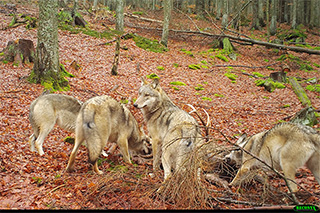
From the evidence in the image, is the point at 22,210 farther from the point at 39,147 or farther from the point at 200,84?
the point at 200,84

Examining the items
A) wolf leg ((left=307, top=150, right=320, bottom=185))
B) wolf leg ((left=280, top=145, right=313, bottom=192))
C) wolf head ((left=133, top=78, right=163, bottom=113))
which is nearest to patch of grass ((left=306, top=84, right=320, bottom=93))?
wolf leg ((left=307, top=150, right=320, bottom=185))

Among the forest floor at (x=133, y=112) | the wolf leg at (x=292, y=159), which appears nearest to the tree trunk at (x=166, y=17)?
the forest floor at (x=133, y=112)

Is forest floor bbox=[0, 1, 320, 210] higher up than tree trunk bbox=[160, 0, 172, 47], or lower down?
lower down

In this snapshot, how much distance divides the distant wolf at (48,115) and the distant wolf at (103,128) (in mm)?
1448

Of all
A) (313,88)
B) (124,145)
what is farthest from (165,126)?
(313,88)

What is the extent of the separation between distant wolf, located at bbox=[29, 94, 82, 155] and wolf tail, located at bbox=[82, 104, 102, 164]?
1688 mm

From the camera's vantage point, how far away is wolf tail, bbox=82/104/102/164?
16.2 feet

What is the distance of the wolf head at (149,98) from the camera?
620cm

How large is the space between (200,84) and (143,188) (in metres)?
11.1

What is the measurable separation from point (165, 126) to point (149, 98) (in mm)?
908

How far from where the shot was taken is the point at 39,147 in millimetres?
6043

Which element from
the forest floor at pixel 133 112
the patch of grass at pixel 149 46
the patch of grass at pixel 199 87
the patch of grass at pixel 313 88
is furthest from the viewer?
the patch of grass at pixel 149 46

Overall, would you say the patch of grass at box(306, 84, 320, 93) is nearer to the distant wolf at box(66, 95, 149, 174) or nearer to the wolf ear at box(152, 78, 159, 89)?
the wolf ear at box(152, 78, 159, 89)

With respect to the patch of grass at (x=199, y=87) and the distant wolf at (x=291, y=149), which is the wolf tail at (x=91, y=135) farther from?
the patch of grass at (x=199, y=87)
